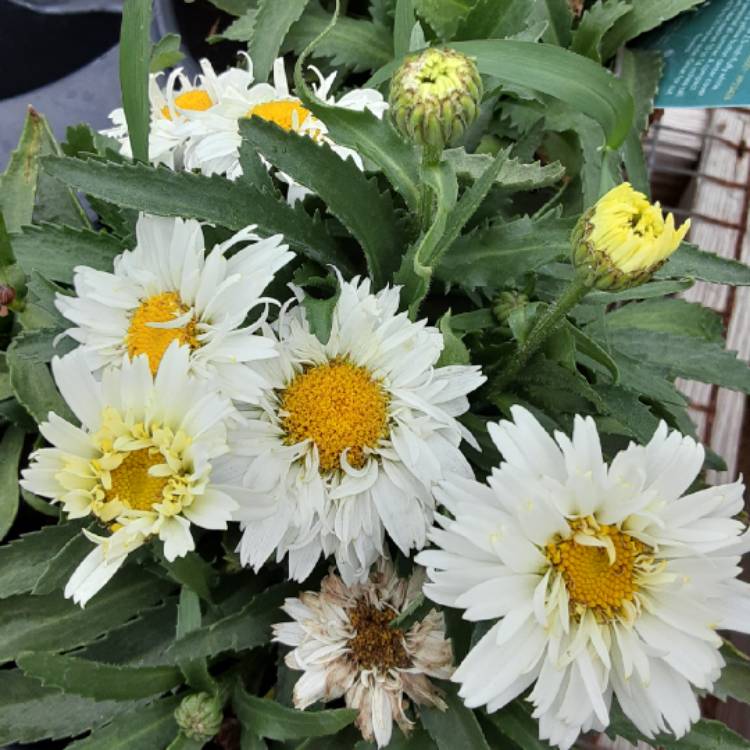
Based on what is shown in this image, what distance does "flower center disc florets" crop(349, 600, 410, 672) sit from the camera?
1.59 feet

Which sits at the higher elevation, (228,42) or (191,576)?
(228,42)

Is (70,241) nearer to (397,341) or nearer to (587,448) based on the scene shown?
(397,341)

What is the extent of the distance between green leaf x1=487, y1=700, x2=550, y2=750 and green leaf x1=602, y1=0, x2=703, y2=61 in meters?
0.54

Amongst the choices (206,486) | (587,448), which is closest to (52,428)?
(206,486)

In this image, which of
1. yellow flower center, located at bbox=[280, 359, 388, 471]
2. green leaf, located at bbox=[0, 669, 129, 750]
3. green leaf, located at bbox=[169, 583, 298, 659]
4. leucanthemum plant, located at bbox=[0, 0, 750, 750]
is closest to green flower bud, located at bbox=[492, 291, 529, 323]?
leucanthemum plant, located at bbox=[0, 0, 750, 750]

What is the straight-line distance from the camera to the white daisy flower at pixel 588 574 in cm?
38

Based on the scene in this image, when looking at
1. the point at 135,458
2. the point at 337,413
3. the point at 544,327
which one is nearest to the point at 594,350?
the point at 544,327

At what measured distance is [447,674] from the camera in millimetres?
472

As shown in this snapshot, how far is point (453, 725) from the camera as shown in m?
0.48

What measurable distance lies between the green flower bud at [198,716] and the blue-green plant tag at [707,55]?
1.68ft

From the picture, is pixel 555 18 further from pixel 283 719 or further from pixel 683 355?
pixel 283 719

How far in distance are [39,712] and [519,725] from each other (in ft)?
0.92

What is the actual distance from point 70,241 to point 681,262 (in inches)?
14.5

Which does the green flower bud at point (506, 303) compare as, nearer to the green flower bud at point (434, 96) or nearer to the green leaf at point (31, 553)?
the green flower bud at point (434, 96)
